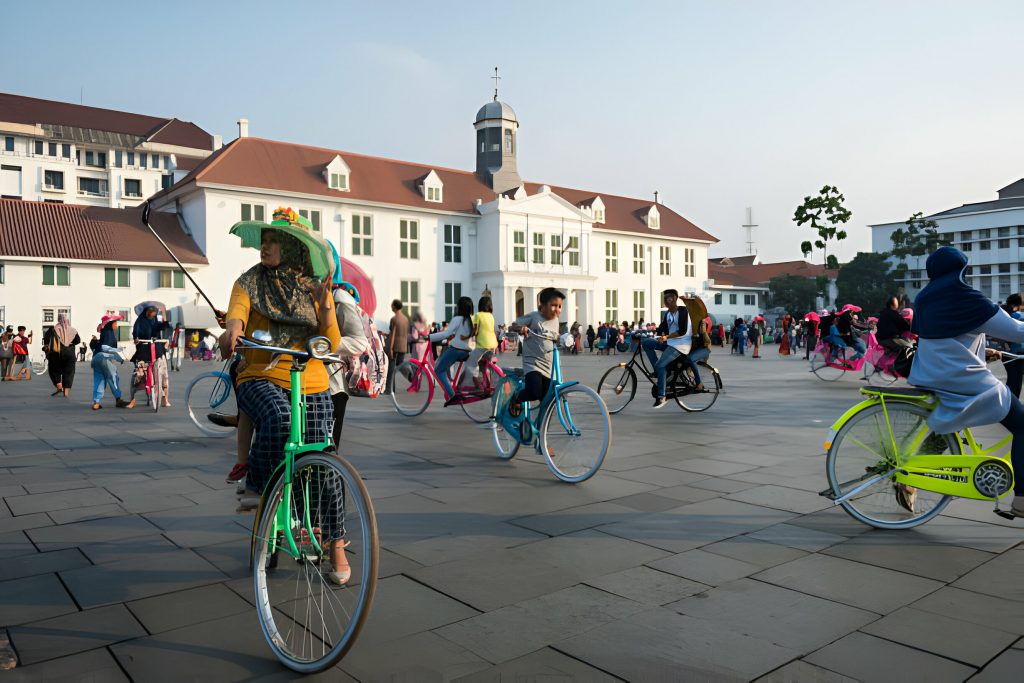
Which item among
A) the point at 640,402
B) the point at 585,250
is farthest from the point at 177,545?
the point at 585,250

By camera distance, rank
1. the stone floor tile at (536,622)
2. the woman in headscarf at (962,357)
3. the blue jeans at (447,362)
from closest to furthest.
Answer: the stone floor tile at (536,622) < the woman in headscarf at (962,357) < the blue jeans at (447,362)

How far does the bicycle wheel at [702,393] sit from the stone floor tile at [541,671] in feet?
29.4

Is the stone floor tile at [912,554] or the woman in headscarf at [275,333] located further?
the stone floor tile at [912,554]

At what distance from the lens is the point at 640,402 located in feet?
44.7

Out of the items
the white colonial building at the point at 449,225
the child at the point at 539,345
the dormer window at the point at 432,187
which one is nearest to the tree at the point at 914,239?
the white colonial building at the point at 449,225

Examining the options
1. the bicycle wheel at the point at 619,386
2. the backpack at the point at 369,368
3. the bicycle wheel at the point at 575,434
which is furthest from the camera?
the bicycle wheel at the point at 619,386

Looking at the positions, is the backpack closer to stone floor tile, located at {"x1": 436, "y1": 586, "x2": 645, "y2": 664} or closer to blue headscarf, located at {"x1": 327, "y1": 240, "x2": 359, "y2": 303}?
blue headscarf, located at {"x1": 327, "y1": 240, "x2": 359, "y2": 303}

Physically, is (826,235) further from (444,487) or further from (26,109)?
(26,109)

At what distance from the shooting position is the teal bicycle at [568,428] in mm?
6359

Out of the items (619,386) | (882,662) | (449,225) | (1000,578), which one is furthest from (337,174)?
(882,662)

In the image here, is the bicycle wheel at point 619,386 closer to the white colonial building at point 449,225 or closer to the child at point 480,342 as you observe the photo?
the child at point 480,342

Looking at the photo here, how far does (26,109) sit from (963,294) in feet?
291

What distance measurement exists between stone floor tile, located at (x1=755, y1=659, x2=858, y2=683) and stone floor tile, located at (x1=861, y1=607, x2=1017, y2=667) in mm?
492

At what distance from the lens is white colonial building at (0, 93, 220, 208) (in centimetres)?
6788
